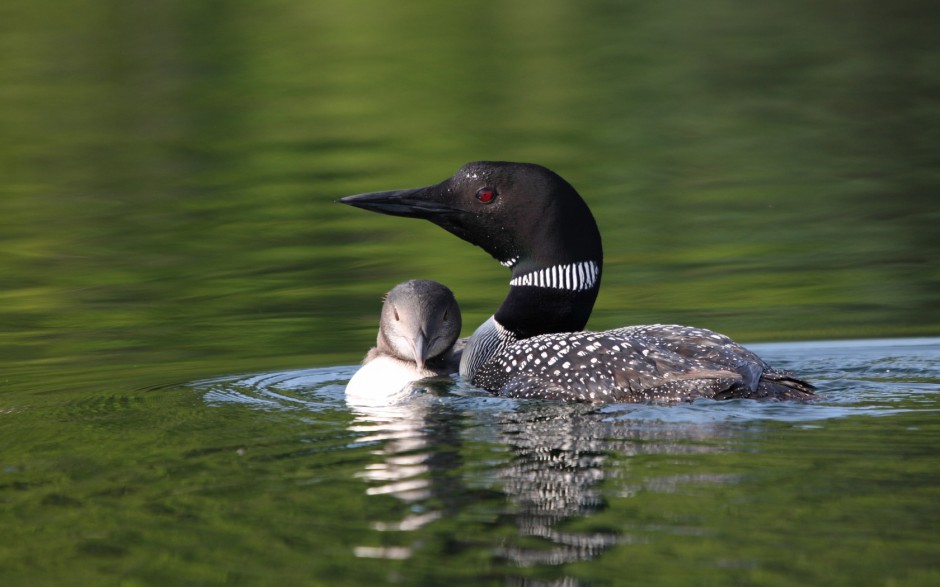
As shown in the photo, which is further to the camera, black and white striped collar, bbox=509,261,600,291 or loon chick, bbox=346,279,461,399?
black and white striped collar, bbox=509,261,600,291

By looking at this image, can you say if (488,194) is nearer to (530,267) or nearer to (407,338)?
(530,267)

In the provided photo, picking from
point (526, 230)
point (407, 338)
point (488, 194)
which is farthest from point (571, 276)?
point (407, 338)

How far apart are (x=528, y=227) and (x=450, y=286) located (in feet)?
6.90

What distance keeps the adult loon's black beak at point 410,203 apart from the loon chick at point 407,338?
15.4 inches

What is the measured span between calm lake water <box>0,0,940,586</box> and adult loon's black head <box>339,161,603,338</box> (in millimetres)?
730

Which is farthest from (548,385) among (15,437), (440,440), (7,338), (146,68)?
(146,68)

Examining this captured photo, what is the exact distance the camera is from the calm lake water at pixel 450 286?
4156mm

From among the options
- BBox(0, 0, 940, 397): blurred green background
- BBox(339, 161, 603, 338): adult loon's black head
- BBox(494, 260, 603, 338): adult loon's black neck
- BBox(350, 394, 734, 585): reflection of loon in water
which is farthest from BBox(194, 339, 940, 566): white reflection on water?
BBox(0, 0, 940, 397): blurred green background

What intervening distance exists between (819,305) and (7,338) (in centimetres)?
428

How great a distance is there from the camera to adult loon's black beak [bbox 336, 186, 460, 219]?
22.5ft

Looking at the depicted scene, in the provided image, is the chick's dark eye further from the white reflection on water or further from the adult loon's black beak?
the white reflection on water

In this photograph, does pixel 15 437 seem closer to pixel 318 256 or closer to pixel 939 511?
pixel 939 511

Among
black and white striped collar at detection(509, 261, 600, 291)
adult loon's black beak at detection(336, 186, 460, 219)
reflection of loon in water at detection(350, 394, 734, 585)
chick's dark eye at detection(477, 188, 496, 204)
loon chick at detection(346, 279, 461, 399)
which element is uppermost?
chick's dark eye at detection(477, 188, 496, 204)

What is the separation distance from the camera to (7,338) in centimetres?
812
